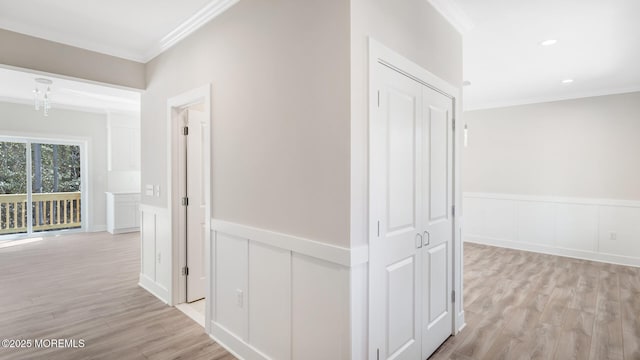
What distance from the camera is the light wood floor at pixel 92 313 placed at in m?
2.48

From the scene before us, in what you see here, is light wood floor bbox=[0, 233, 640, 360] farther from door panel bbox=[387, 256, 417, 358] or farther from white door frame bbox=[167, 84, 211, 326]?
door panel bbox=[387, 256, 417, 358]

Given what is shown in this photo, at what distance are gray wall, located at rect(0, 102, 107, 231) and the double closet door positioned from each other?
7.58 m

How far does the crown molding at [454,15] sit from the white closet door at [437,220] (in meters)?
0.65

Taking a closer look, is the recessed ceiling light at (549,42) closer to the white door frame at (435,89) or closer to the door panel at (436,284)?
the white door frame at (435,89)

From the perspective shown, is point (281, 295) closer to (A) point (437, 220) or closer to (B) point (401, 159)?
(B) point (401, 159)

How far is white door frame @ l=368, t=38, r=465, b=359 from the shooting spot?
180 centimetres

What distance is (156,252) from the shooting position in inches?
140

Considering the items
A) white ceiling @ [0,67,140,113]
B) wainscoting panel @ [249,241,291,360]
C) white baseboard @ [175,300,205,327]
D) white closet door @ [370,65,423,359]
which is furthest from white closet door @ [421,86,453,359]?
white ceiling @ [0,67,140,113]

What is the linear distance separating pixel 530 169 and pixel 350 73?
5.37 meters


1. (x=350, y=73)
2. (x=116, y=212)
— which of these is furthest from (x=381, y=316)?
(x=116, y=212)

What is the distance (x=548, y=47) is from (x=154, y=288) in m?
4.99

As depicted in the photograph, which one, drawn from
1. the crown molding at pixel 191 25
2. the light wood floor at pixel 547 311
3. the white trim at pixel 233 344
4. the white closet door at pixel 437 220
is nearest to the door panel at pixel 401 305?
the white closet door at pixel 437 220

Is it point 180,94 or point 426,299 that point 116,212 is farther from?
point 426,299

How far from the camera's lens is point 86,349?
2490 millimetres
